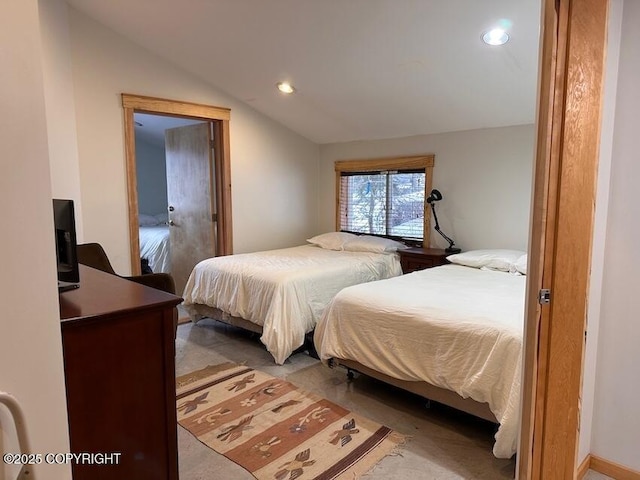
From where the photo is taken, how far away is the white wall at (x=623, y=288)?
1740 mm

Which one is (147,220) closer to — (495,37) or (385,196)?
(385,196)

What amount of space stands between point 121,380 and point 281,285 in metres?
1.87

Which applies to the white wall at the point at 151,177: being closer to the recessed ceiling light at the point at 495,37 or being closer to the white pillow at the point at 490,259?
the white pillow at the point at 490,259

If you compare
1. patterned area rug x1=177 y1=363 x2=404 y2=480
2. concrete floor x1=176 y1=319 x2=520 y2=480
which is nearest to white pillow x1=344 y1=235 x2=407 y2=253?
concrete floor x1=176 y1=319 x2=520 y2=480

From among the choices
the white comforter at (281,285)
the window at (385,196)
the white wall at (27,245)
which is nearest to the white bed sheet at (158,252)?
the white comforter at (281,285)

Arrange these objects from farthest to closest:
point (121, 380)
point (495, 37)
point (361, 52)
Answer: point (361, 52) < point (495, 37) < point (121, 380)

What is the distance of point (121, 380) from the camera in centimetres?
140

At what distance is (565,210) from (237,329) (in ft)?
10.7

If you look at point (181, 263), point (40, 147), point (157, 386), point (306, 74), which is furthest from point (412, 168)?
point (40, 147)

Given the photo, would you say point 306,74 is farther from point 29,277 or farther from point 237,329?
point 29,277

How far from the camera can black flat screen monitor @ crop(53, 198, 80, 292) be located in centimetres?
160

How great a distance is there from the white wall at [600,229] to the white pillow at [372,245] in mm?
2558

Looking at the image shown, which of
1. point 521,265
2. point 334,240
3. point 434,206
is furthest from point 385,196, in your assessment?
point 521,265

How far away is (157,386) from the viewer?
4.91ft
